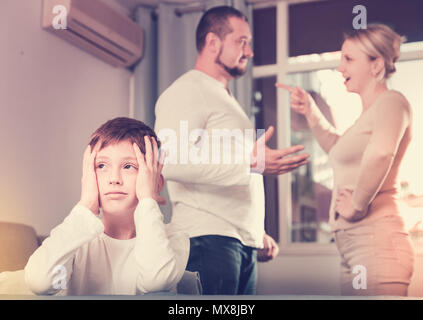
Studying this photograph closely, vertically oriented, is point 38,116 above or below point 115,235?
above

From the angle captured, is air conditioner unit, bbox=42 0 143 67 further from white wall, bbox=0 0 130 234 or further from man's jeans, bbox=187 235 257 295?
man's jeans, bbox=187 235 257 295

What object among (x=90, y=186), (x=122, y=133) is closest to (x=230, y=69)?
(x=122, y=133)

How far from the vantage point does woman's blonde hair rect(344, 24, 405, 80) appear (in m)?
1.72

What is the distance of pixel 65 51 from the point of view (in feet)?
6.33

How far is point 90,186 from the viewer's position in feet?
3.30

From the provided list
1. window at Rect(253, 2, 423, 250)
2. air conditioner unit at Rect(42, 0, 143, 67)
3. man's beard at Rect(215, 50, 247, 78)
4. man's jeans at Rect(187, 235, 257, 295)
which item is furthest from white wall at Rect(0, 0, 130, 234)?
window at Rect(253, 2, 423, 250)

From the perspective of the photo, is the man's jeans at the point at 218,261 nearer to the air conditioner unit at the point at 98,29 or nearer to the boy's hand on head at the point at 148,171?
the boy's hand on head at the point at 148,171

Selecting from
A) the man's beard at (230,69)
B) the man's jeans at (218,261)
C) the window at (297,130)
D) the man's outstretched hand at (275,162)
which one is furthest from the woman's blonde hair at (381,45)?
the man's jeans at (218,261)

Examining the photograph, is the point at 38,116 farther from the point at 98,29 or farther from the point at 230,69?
the point at 230,69

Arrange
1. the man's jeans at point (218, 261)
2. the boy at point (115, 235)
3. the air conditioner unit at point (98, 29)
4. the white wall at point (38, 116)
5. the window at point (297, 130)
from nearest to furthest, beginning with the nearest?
the boy at point (115, 235)
the man's jeans at point (218, 261)
the white wall at point (38, 116)
the air conditioner unit at point (98, 29)
the window at point (297, 130)

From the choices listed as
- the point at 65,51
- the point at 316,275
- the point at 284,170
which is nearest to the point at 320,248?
the point at 316,275

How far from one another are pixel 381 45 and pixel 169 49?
1008mm

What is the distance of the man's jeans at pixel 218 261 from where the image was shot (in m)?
1.31

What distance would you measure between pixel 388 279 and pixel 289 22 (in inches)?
57.4
